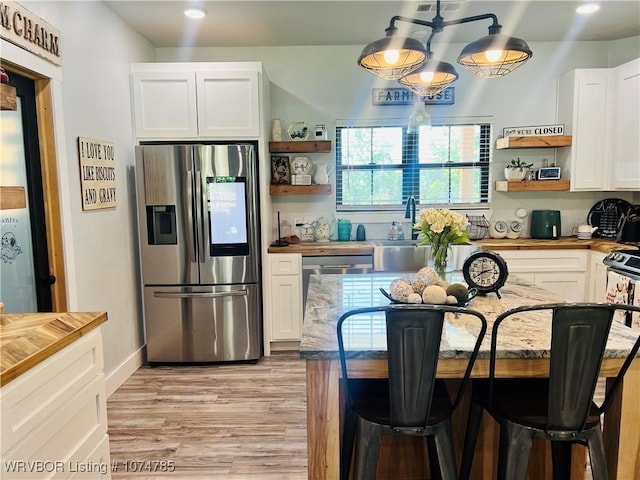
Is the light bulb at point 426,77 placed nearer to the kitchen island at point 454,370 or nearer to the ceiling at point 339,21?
the ceiling at point 339,21

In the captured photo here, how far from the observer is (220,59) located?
4.21 meters

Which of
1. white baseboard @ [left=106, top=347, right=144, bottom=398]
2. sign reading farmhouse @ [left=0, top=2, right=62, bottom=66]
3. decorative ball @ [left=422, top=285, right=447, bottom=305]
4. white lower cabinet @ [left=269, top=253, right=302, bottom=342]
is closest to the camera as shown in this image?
decorative ball @ [left=422, top=285, right=447, bottom=305]

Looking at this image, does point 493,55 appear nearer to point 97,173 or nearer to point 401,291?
point 401,291

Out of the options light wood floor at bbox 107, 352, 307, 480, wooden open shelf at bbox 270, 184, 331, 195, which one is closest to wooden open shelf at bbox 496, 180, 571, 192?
wooden open shelf at bbox 270, 184, 331, 195

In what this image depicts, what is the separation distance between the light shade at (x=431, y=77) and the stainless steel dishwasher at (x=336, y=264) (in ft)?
5.32

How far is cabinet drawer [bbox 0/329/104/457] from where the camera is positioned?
4.09ft

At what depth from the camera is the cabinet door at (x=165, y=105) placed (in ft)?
11.7

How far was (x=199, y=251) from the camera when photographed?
11.6 feet

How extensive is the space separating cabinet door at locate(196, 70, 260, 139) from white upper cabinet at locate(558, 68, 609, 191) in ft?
9.27

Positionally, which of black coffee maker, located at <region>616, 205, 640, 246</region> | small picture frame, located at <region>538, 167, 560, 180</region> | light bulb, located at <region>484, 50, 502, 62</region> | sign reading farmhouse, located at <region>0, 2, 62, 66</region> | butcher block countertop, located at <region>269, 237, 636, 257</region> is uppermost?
sign reading farmhouse, located at <region>0, 2, 62, 66</region>

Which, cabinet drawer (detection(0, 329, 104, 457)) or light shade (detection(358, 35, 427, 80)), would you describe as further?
light shade (detection(358, 35, 427, 80))

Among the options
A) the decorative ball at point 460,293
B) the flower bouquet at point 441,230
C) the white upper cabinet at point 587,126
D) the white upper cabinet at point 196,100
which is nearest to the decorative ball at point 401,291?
the decorative ball at point 460,293

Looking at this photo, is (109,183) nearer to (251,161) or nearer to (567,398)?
(251,161)

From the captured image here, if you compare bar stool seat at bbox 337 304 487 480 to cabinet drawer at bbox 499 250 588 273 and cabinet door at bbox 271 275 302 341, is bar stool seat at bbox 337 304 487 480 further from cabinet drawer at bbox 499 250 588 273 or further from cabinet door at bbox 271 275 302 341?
cabinet drawer at bbox 499 250 588 273
